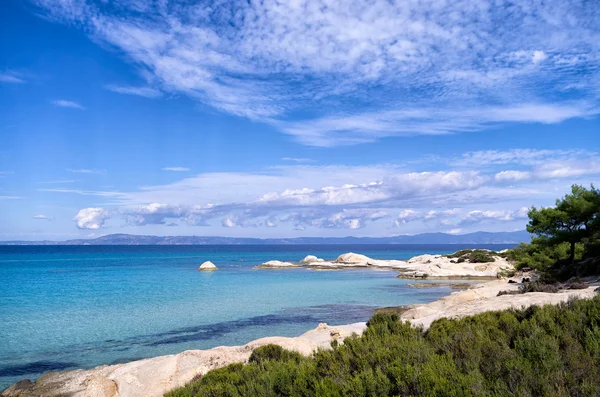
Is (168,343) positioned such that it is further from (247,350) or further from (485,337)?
(485,337)

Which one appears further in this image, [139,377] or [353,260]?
[353,260]

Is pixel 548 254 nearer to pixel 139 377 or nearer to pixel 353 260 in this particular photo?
pixel 139 377

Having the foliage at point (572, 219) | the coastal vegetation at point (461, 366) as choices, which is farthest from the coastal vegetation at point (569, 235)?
the coastal vegetation at point (461, 366)

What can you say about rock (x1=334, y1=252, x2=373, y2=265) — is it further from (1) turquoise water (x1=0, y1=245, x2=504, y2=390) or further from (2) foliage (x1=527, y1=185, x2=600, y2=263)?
(2) foliage (x1=527, y1=185, x2=600, y2=263)

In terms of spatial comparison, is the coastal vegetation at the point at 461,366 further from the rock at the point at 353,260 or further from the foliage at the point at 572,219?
the rock at the point at 353,260

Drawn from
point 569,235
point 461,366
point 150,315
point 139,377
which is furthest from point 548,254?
point 139,377

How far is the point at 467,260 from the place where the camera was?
73062mm

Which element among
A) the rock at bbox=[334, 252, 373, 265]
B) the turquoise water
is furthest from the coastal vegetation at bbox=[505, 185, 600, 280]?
the rock at bbox=[334, 252, 373, 265]

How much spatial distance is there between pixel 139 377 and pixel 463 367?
1097 centimetres

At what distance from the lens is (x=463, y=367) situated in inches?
266

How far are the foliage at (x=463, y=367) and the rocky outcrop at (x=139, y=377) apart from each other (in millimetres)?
4181

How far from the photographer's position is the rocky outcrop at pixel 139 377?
41.8 feet

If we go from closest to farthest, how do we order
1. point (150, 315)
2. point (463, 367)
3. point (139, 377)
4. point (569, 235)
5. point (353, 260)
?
point (463, 367) < point (139, 377) < point (150, 315) < point (569, 235) < point (353, 260)

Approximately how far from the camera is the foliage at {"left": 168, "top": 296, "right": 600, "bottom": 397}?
5.78 metres
